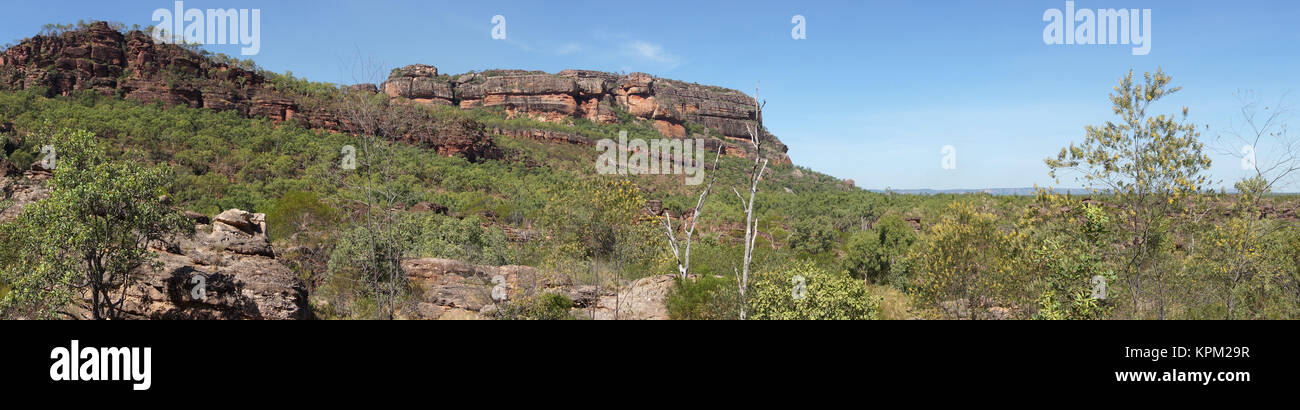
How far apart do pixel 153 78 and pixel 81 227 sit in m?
75.7

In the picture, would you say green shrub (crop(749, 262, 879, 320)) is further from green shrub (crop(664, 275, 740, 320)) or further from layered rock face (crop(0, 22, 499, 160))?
layered rock face (crop(0, 22, 499, 160))

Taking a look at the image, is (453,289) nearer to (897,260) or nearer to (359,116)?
(359,116)

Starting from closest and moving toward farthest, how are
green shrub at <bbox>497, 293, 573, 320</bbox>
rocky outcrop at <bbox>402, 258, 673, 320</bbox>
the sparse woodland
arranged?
1. the sparse woodland
2. green shrub at <bbox>497, 293, 573, 320</bbox>
3. rocky outcrop at <bbox>402, 258, 673, 320</bbox>

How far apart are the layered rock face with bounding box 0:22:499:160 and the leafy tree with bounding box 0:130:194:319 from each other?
49.8 metres

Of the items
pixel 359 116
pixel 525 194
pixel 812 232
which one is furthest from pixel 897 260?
pixel 525 194

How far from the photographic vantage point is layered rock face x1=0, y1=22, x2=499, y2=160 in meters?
61.6

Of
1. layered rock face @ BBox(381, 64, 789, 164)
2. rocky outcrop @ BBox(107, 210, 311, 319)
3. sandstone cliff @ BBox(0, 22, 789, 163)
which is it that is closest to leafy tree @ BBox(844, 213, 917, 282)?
sandstone cliff @ BBox(0, 22, 789, 163)

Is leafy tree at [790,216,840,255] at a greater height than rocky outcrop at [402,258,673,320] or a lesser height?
greater

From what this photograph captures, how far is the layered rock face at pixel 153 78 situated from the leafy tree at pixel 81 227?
49.8 m

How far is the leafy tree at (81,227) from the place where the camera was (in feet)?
31.7
